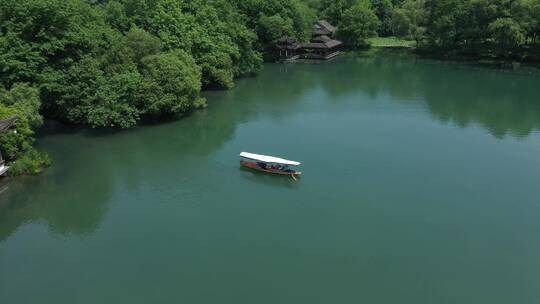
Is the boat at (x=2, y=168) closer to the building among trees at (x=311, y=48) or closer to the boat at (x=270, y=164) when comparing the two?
the boat at (x=270, y=164)

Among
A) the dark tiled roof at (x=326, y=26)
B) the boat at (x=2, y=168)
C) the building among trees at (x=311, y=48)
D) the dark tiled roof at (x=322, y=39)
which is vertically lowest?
the boat at (x=2, y=168)

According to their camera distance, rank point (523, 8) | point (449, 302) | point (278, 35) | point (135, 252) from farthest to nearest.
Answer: point (278, 35) → point (523, 8) → point (135, 252) → point (449, 302)

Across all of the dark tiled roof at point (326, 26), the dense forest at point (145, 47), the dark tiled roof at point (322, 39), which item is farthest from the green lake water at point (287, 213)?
the dark tiled roof at point (326, 26)

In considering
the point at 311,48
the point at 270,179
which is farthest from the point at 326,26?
the point at 270,179

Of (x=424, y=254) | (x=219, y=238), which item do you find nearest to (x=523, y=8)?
(x=424, y=254)

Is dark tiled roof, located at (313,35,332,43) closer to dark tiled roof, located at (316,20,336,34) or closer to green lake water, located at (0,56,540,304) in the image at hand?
dark tiled roof, located at (316,20,336,34)

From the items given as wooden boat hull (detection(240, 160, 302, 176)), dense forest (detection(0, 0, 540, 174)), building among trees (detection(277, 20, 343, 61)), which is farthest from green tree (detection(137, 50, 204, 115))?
building among trees (detection(277, 20, 343, 61))

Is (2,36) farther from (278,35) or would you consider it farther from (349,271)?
(278,35)
